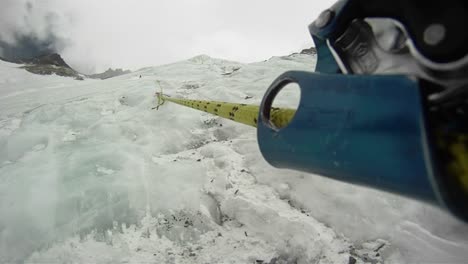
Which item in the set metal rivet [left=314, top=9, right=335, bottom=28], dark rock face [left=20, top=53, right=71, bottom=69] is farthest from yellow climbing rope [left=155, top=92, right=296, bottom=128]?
dark rock face [left=20, top=53, right=71, bottom=69]

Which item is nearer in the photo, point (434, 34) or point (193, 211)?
point (434, 34)

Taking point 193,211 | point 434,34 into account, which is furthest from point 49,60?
point 434,34

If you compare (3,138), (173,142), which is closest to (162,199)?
(173,142)

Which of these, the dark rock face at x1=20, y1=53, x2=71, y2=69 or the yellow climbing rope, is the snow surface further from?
the dark rock face at x1=20, y1=53, x2=71, y2=69

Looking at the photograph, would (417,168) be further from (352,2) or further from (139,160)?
(139,160)

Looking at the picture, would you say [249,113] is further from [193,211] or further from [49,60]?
[49,60]

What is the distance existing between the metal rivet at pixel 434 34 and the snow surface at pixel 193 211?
1922 millimetres

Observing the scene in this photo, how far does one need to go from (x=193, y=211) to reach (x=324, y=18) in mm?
2345

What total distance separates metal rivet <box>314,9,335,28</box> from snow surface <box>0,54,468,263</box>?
72.2 inches

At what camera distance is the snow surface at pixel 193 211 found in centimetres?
248

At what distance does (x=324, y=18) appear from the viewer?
127 cm

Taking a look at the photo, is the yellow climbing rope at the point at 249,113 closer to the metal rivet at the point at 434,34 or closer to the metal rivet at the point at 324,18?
the metal rivet at the point at 324,18

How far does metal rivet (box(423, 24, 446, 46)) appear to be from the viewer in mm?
895

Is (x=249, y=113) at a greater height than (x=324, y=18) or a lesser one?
lesser
